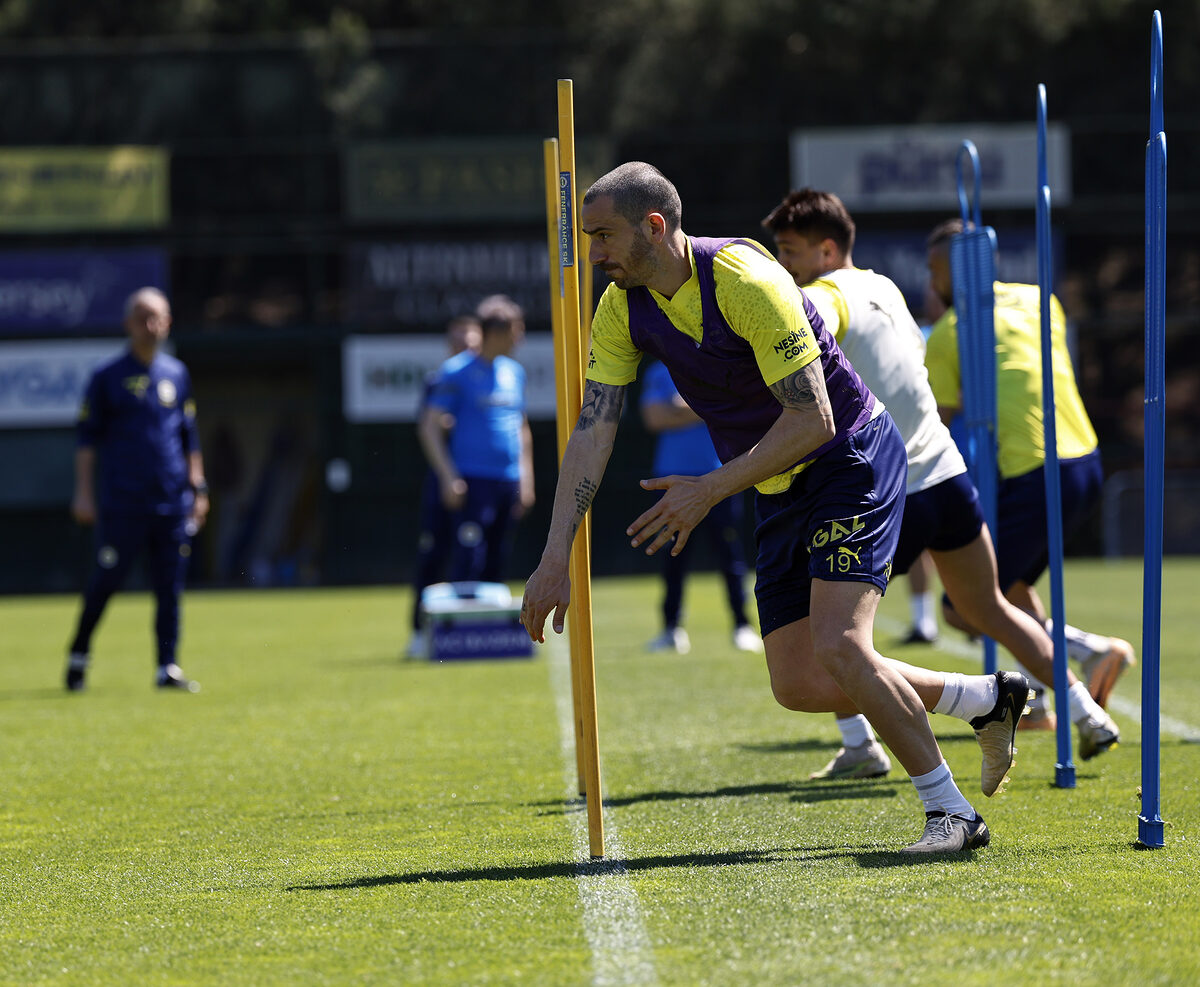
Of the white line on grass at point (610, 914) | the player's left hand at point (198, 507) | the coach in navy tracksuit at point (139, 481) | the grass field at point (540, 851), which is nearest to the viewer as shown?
the white line on grass at point (610, 914)

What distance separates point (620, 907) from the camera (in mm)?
4039

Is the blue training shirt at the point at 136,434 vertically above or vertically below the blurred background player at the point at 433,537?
above

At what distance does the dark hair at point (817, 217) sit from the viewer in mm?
5742

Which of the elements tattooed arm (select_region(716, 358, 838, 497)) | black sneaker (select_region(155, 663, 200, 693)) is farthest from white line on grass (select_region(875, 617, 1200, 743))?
black sneaker (select_region(155, 663, 200, 693))

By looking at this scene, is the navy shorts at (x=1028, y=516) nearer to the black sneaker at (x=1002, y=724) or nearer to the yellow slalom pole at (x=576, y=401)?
the black sneaker at (x=1002, y=724)

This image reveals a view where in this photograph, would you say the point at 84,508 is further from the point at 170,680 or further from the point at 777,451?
the point at 777,451

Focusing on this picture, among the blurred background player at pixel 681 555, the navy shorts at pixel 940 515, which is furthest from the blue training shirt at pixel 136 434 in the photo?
the navy shorts at pixel 940 515

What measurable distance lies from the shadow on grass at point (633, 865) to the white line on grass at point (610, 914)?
19mm

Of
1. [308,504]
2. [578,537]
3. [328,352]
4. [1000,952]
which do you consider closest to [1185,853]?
A: [1000,952]

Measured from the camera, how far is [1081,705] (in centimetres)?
599

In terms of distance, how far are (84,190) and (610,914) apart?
20019 millimetres

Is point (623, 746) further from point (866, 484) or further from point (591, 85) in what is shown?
point (591, 85)

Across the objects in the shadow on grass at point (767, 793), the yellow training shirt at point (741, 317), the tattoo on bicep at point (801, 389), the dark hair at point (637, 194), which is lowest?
the shadow on grass at point (767, 793)

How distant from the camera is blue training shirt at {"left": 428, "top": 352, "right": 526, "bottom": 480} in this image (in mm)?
11117
